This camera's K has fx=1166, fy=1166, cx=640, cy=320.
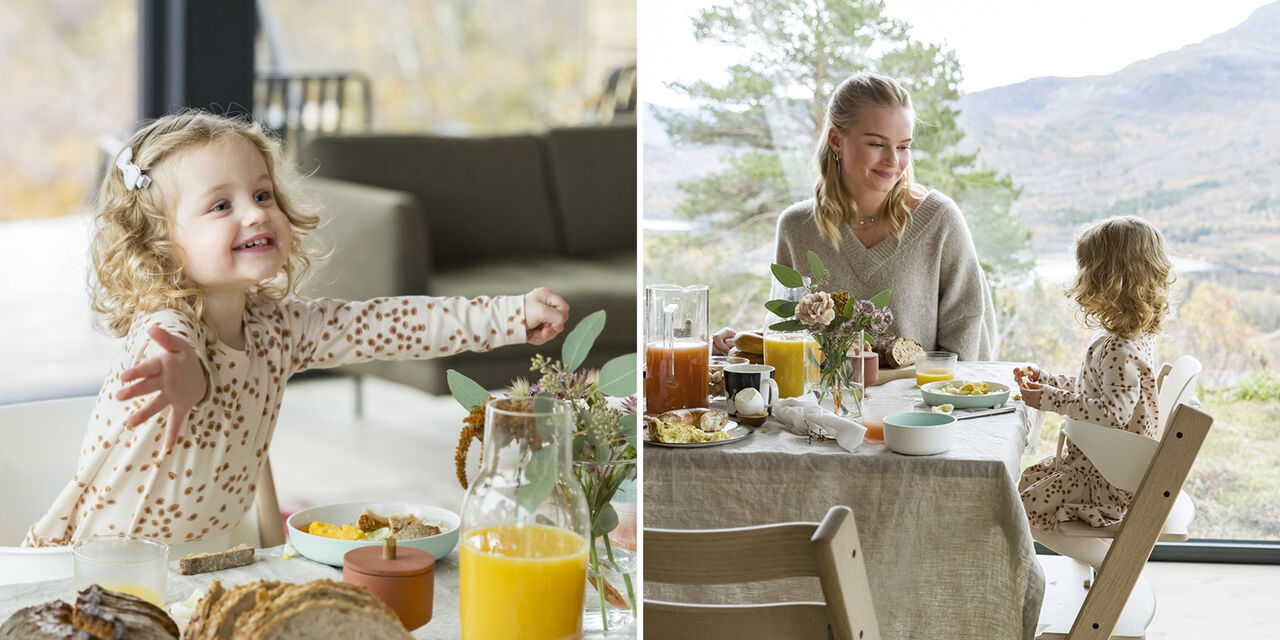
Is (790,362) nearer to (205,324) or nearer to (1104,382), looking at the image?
(1104,382)

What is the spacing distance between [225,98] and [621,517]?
3.05 meters

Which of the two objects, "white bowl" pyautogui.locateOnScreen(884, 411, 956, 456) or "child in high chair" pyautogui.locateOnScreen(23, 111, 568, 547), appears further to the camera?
"white bowl" pyautogui.locateOnScreen(884, 411, 956, 456)

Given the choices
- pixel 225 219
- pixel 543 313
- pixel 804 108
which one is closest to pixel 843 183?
pixel 804 108

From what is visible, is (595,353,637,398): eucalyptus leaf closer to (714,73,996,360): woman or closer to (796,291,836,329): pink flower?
(796,291,836,329): pink flower

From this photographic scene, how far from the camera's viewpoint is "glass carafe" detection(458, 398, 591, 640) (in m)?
0.63

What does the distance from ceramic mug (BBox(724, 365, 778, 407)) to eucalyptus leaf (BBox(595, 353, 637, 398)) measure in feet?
2.58

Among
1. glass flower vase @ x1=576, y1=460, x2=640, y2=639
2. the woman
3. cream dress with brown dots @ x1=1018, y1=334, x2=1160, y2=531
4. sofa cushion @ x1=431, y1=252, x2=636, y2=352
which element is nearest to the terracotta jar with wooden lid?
glass flower vase @ x1=576, y1=460, x2=640, y2=639

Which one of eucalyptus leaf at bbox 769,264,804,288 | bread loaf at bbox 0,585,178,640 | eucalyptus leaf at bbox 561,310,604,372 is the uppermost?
eucalyptus leaf at bbox 769,264,804,288

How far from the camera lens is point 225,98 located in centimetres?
346

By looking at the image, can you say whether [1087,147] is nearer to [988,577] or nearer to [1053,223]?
[1053,223]

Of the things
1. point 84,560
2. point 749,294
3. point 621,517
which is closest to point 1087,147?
point 749,294

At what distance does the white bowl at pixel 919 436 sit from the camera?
1.33 m

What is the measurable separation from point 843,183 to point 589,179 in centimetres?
152

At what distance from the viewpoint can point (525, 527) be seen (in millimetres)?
651
